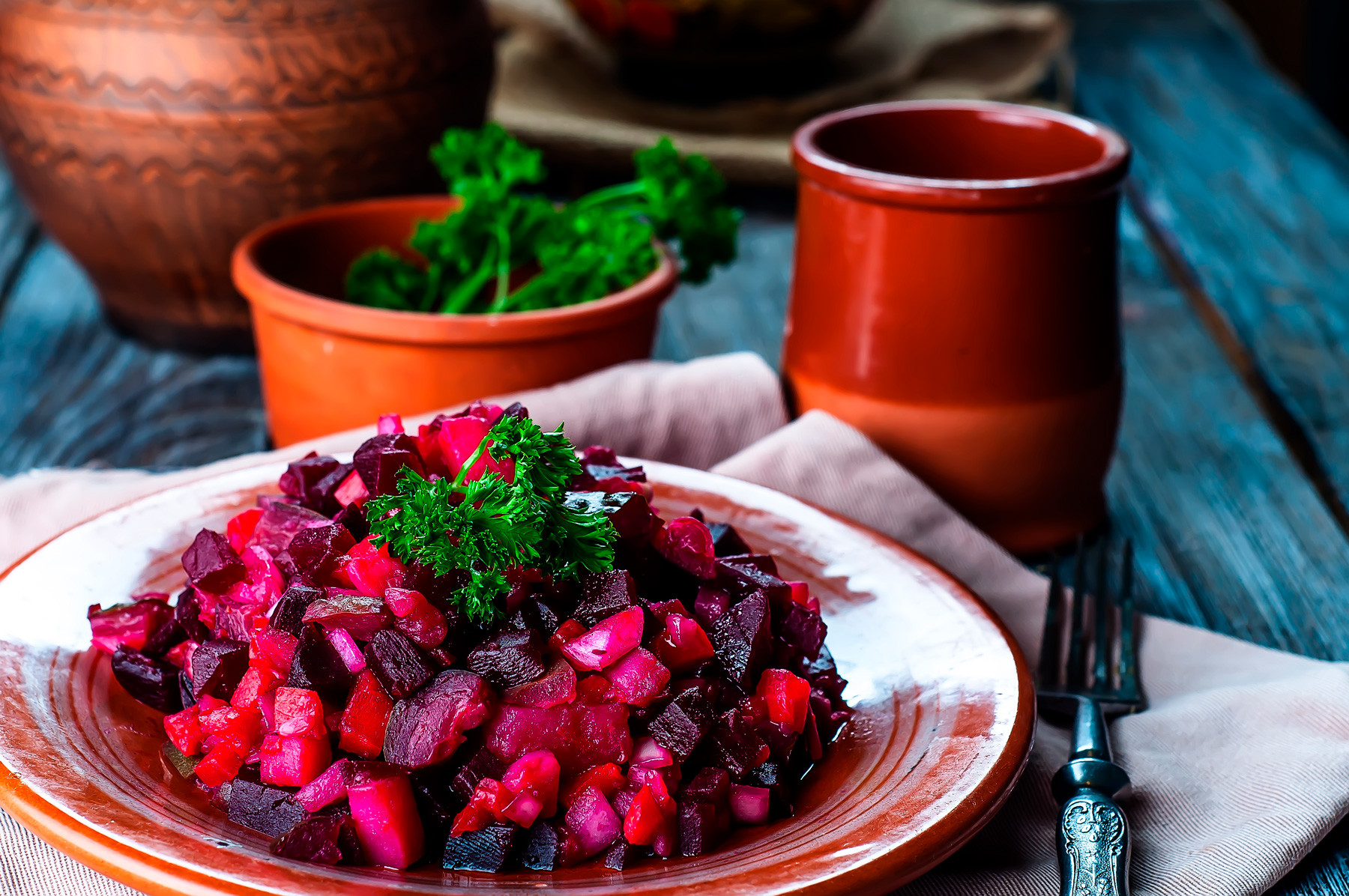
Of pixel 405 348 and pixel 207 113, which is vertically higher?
pixel 207 113

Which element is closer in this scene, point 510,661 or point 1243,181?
point 510,661

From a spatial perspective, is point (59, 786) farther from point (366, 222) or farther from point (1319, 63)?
point (1319, 63)

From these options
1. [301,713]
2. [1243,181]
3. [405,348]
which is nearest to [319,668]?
[301,713]

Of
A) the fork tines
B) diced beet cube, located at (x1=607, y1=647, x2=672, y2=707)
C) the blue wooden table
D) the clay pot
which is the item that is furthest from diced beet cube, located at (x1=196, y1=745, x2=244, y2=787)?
the clay pot

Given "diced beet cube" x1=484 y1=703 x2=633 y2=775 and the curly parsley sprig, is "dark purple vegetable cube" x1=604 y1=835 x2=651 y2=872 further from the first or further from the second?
the curly parsley sprig

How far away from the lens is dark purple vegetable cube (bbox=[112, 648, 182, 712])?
1258 mm

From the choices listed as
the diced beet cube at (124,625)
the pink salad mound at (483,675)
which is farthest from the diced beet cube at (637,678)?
the diced beet cube at (124,625)

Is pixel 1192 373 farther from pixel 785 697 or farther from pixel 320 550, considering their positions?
pixel 320 550

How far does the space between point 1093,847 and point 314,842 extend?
2.09 ft

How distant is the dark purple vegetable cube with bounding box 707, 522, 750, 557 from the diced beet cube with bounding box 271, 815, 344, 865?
0.46 m

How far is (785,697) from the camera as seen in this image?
1217 mm

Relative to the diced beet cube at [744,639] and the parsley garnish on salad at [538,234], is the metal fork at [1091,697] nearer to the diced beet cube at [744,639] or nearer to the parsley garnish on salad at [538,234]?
the diced beet cube at [744,639]

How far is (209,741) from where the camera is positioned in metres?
1.19

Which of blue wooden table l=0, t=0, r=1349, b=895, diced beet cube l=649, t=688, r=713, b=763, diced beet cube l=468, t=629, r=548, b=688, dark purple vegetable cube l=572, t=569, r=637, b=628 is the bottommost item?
blue wooden table l=0, t=0, r=1349, b=895
